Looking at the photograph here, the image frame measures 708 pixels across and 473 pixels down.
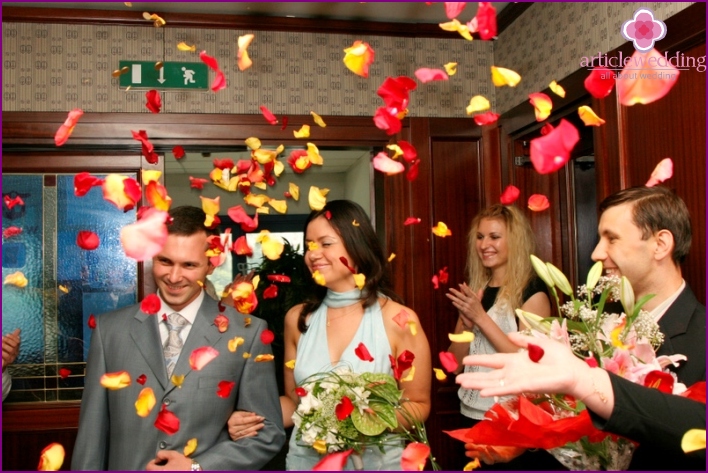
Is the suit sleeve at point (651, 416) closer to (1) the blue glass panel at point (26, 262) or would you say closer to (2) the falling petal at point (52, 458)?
(2) the falling petal at point (52, 458)

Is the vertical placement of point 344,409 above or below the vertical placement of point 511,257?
below

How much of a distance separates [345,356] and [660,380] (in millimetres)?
1170

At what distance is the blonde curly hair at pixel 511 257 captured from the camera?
2.68 metres

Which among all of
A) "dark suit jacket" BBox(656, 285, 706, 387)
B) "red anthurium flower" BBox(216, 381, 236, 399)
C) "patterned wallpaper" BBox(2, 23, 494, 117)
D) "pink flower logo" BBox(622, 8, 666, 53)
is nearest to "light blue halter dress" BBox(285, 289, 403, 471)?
"red anthurium flower" BBox(216, 381, 236, 399)

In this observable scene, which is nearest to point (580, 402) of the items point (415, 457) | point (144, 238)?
point (415, 457)

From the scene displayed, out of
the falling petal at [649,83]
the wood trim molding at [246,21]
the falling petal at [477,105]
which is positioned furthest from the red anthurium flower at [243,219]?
the wood trim molding at [246,21]

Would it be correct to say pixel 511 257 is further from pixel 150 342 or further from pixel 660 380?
pixel 660 380

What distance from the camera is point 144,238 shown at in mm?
1229

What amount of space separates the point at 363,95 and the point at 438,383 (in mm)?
1624

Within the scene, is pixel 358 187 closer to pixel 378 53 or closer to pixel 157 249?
pixel 378 53

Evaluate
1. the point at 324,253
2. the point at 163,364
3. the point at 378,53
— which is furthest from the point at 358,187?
the point at 163,364

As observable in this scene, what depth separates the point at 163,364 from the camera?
5.87ft

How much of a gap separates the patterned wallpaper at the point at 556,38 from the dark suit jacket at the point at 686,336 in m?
1.18

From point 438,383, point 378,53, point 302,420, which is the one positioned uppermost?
point 378,53
